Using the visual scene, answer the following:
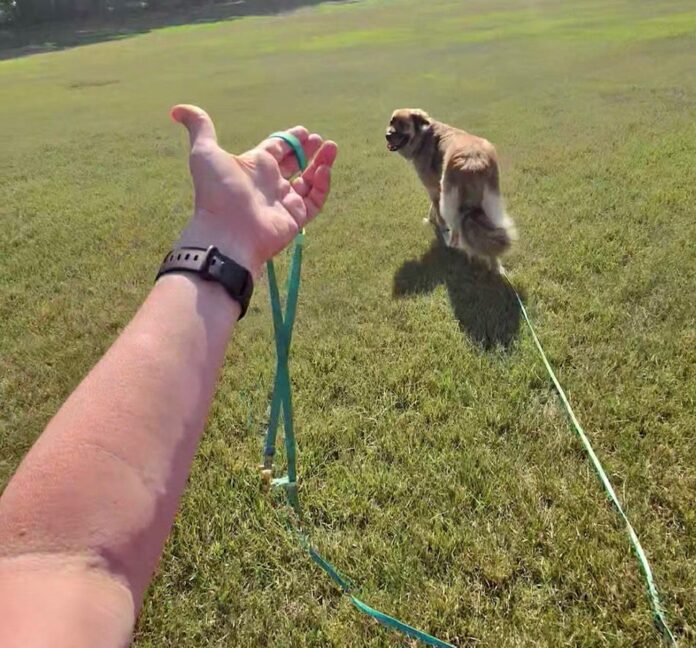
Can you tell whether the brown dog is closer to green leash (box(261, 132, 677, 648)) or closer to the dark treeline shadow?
green leash (box(261, 132, 677, 648))

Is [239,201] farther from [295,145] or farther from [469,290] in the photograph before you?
[469,290]

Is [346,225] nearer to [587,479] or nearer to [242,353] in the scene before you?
[242,353]

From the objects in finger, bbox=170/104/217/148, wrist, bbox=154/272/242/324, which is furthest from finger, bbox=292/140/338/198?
wrist, bbox=154/272/242/324

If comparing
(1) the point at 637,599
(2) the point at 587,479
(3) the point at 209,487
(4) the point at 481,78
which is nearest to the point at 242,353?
(3) the point at 209,487

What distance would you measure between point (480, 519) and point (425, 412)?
2.78ft

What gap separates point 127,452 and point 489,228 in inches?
172

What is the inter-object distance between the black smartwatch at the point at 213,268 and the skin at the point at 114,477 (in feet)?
0.09

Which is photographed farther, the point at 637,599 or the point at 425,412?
the point at 425,412

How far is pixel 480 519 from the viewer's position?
280 centimetres

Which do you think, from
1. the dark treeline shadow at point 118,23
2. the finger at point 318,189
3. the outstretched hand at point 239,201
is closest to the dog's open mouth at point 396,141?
the finger at point 318,189

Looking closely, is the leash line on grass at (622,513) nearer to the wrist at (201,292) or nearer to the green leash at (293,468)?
the green leash at (293,468)

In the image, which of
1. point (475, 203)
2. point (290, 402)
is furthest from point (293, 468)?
point (475, 203)

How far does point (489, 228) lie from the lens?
5.06m

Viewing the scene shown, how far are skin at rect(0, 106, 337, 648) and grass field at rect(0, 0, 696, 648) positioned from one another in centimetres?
154
